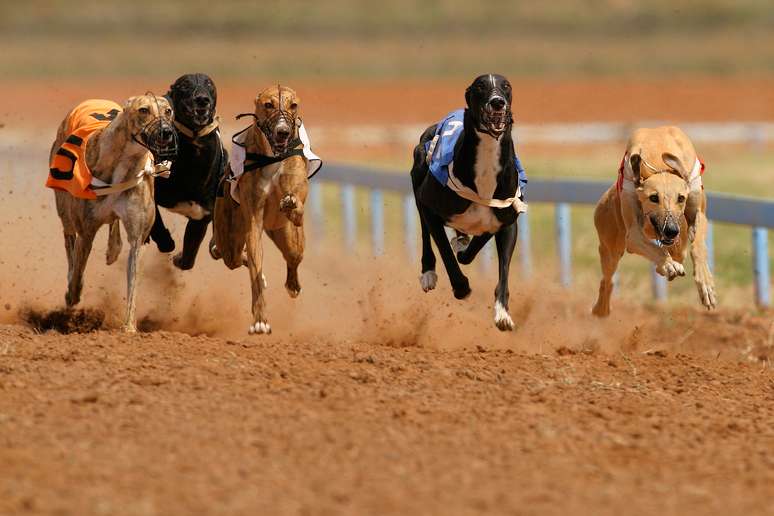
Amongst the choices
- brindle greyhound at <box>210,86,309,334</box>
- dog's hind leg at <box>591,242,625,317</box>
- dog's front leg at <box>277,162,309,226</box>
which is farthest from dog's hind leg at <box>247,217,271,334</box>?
dog's hind leg at <box>591,242,625,317</box>

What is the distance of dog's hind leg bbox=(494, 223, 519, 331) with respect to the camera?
7.66 meters

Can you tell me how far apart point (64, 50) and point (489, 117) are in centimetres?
4788

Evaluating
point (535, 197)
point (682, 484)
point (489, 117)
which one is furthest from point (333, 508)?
point (535, 197)

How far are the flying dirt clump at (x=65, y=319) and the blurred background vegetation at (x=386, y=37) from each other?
38641 mm

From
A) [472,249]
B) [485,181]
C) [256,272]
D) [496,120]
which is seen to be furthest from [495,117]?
[256,272]

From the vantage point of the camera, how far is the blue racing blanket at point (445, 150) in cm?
791

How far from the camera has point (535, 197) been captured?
12.0m

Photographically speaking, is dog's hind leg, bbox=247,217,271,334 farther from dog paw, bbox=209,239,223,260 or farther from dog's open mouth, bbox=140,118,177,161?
dog paw, bbox=209,239,223,260

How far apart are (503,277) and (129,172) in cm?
219

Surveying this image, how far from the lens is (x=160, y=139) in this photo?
776 centimetres

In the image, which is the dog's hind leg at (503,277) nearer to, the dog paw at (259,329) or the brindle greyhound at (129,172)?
the dog paw at (259,329)

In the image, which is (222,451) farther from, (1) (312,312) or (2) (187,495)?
(1) (312,312)

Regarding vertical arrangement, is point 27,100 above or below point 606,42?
below

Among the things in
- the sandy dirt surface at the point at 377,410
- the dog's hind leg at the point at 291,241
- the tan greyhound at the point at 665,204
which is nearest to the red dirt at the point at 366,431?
the sandy dirt surface at the point at 377,410
